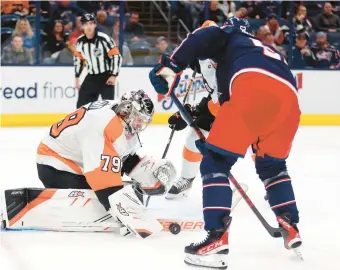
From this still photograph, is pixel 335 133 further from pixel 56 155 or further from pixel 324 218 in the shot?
pixel 56 155

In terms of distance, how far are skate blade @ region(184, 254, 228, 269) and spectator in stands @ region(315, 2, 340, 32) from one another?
5.72 metres

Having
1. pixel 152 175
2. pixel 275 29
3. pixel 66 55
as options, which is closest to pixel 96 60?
pixel 66 55

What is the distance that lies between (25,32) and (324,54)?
10.1 ft

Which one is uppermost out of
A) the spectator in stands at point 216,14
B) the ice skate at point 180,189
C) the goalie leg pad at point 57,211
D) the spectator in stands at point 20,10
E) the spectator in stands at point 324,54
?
the goalie leg pad at point 57,211

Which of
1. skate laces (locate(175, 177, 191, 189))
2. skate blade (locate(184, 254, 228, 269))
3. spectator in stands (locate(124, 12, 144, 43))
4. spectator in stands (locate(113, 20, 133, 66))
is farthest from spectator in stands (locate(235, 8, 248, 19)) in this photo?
skate blade (locate(184, 254, 228, 269))

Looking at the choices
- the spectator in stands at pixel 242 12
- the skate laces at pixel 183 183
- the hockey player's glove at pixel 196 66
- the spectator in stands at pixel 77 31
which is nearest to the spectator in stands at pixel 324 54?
the spectator in stands at pixel 242 12

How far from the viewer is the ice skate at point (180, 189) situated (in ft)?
12.9

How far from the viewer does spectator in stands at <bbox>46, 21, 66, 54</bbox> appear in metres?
7.35

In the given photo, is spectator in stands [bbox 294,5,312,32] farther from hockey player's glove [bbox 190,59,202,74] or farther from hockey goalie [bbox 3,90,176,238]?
hockey goalie [bbox 3,90,176,238]

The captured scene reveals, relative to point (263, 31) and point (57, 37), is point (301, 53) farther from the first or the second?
point (57, 37)

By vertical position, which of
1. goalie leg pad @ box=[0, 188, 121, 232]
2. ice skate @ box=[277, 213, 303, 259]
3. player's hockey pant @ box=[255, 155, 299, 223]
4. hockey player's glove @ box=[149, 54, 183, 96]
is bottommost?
goalie leg pad @ box=[0, 188, 121, 232]

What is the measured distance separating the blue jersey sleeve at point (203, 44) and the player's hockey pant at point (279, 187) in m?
0.44

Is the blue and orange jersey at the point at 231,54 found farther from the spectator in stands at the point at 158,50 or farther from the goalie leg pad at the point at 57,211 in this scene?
the spectator in stands at the point at 158,50

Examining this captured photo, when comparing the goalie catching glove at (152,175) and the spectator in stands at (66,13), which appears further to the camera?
the spectator in stands at (66,13)
